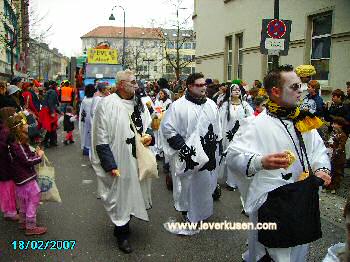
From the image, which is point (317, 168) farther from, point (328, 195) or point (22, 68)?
point (22, 68)

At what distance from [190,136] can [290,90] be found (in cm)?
213

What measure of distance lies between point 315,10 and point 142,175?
32.4 ft

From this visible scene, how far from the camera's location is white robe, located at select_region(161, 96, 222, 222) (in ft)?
16.8

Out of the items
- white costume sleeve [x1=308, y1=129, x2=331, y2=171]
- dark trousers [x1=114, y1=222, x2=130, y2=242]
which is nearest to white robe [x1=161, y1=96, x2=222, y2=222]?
dark trousers [x1=114, y1=222, x2=130, y2=242]

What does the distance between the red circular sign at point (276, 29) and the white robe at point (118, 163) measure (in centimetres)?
529

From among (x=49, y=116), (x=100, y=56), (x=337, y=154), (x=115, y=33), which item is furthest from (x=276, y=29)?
(x=115, y=33)

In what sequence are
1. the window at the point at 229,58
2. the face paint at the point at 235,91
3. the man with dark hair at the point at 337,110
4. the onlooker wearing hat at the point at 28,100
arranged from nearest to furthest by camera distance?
1. the face paint at the point at 235,91
2. the man with dark hair at the point at 337,110
3. the onlooker wearing hat at the point at 28,100
4. the window at the point at 229,58

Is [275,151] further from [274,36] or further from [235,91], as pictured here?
[274,36]

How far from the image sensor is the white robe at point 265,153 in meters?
2.92

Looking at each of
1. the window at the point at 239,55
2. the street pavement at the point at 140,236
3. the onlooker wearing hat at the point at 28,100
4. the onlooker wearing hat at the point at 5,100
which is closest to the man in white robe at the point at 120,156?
the street pavement at the point at 140,236

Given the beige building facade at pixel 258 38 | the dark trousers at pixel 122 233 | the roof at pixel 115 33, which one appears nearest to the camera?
the dark trousers at pixel 122 233

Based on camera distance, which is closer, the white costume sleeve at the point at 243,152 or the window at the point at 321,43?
the white costume sleeve at the point at 243,152

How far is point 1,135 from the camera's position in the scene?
4.94 m

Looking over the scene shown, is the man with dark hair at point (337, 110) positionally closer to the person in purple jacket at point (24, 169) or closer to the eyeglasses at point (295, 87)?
the eyeglasses at point (295, 87)
